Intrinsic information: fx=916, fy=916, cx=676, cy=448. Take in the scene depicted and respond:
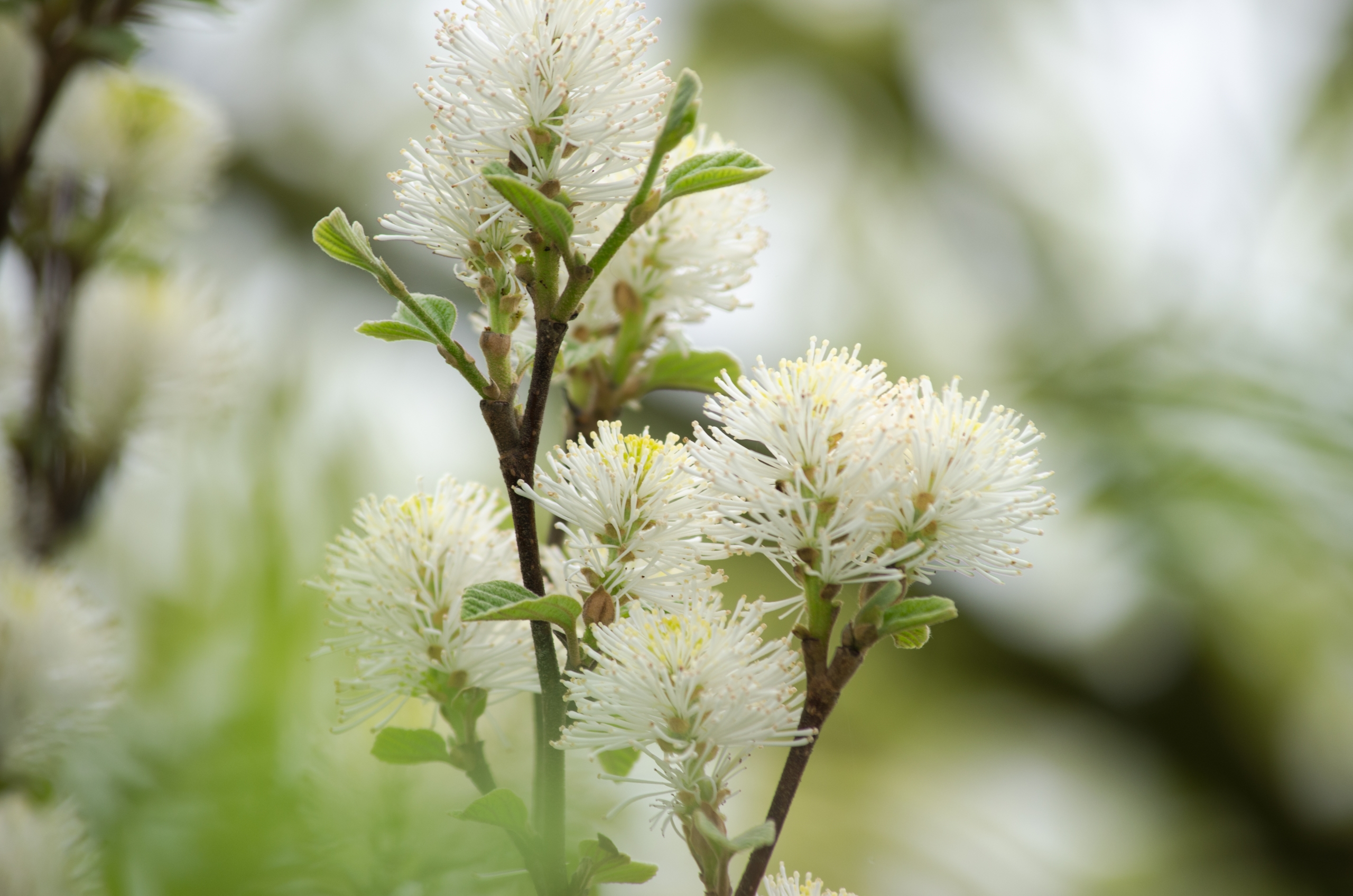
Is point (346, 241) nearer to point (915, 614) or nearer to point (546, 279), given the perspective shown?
point (546, 279)

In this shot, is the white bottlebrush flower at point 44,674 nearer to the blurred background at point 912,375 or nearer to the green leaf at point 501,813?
the blurred background at point 912,375

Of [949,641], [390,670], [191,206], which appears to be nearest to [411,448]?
[191,206]

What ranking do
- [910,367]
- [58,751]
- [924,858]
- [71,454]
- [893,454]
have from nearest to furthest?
[893,454], [58,751], [71,454], [924,858], [910,367]

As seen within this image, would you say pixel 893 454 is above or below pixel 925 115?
below

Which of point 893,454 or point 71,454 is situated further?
point 71,454

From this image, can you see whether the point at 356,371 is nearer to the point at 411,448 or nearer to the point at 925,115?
the point at 411,448

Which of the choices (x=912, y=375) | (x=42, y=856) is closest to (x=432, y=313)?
(x=42, y=856)

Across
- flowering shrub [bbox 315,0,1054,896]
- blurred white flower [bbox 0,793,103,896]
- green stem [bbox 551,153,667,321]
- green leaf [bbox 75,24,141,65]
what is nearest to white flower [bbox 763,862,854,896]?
flowering shrub [bbox 315,0,1054,896]

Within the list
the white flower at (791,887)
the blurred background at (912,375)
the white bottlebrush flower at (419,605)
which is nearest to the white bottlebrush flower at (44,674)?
the blurred background at (912,375)
